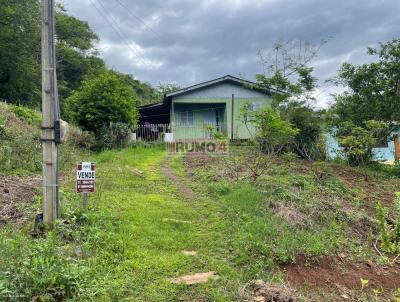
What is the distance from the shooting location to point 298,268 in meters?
4.69

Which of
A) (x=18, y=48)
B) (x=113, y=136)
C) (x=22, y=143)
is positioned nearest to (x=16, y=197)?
(x=22, y=143)

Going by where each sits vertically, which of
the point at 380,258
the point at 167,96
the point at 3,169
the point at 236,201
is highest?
the point at 167,96

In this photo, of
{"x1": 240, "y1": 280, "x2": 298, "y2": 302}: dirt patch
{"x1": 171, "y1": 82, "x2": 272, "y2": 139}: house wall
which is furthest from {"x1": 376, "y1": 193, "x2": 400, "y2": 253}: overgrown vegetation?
{"x1": 171, "y1": 82, "x2": 272, "y2": 139}: house wall

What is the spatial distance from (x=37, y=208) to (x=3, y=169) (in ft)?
10.0

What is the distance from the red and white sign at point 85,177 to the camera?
5488mm

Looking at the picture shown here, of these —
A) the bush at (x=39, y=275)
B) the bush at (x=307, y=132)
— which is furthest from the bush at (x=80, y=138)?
the bush at (x=39, y=275)

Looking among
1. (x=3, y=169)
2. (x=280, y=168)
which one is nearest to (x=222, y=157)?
(x=280, y=168)

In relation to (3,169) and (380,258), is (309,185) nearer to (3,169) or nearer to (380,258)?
(380,258)

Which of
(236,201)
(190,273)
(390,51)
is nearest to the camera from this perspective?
(190,273)

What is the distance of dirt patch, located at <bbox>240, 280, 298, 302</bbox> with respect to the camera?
3785 mm

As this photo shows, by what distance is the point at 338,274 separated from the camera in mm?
4734

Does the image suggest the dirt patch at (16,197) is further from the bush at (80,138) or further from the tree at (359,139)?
the tree at (359,139)

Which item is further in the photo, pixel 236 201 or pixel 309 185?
pixel 309 185

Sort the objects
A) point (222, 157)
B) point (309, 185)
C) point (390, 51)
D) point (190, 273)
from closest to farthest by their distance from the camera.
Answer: point (190, 273)
point (309, 185)
point (222, 157)
point (390, 51)
